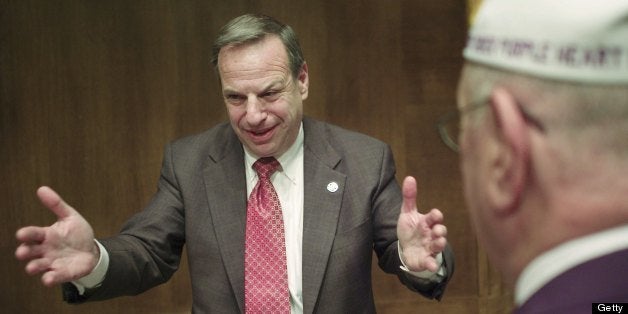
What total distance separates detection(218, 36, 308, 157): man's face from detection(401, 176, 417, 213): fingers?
59 centimetres

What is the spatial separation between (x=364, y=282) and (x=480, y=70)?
1.59 m

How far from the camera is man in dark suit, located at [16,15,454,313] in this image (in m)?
2.29

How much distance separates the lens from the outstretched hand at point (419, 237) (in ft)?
5.97

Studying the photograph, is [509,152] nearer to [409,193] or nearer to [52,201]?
[409,193]

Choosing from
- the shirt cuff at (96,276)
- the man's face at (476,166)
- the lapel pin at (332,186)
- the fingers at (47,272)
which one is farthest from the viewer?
the lapel pin at (332,186)

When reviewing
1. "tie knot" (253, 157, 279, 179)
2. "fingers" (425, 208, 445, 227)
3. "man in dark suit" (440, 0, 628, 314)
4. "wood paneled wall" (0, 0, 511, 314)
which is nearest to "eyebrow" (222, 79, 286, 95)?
"tie knot" (253, 157, 279, 179)

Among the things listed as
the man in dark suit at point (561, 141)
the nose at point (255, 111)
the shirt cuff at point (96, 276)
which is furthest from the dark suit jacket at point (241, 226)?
the man in dark suit at point (561, 141)

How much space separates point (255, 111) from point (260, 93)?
0.06 m

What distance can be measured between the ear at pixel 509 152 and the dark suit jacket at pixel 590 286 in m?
0.10

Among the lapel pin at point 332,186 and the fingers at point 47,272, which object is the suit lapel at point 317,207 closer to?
the lapel pin at point 332,186

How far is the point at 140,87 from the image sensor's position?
3.72m

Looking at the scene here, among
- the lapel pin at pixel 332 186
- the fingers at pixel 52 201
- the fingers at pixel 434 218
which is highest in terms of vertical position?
the fingers at pixel 52 201

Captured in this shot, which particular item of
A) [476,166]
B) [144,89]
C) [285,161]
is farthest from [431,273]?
[144,89]

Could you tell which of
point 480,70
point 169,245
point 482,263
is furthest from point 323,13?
point 480,70
